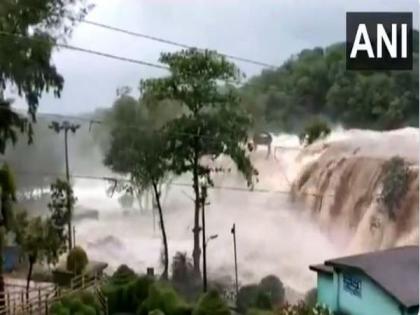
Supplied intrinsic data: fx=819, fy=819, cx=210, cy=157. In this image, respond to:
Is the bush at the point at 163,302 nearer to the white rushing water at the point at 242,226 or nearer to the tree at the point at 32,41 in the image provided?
the white rushing water at the point at 242,226

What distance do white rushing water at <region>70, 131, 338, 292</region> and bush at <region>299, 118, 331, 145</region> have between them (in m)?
0.06

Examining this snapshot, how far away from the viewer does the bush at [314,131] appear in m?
1.71

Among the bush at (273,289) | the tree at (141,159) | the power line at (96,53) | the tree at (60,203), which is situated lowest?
the bush at (273,289)

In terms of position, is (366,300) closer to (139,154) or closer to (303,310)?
(303,310)

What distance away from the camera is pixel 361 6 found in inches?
65.0

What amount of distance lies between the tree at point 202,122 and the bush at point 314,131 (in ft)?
0.40

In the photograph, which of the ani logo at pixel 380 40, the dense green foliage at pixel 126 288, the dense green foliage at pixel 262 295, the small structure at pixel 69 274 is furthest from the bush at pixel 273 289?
the ani logo at pixel 380 40

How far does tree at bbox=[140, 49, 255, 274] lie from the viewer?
1725 millimetres

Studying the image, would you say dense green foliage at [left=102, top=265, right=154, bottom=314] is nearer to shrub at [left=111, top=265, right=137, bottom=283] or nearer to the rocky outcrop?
shrub at [left=111, top=265, right=137, bottom=283]

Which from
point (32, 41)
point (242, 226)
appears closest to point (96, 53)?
point (32, 41)

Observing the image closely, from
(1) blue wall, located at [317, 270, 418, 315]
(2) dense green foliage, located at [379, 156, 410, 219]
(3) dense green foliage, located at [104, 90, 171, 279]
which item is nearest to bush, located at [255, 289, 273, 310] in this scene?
(1) blue wall, located at [317, 270, 418, 315]

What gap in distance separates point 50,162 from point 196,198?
0.32 m

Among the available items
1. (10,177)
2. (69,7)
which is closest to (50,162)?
(10,177)

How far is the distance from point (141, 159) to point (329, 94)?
42cm
